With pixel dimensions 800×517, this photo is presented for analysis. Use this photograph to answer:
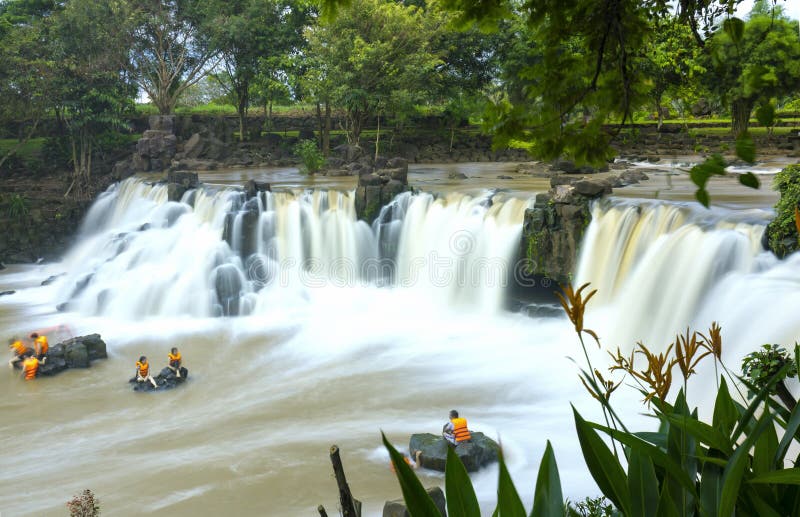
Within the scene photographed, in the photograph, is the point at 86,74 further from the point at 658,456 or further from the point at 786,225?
the point at 658,456

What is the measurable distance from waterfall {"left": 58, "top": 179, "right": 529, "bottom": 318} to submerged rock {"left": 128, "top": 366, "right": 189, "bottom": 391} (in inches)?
160

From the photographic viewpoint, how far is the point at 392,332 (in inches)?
524

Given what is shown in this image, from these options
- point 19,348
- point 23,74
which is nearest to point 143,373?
point 19,348

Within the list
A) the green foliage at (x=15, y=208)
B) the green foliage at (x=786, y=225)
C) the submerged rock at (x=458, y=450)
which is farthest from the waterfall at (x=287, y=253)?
the submerged rock at (x=458, y=450)

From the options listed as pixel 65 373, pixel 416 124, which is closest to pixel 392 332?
pixel 65 373

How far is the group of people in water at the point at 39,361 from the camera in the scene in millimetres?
10586

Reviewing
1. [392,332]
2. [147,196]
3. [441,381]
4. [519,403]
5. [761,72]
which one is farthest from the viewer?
[147,196]

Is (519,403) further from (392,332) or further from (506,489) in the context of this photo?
(506,489)

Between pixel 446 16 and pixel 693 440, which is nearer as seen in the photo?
pixel 693 440

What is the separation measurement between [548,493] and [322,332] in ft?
35.6

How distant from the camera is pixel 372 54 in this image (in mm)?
22172

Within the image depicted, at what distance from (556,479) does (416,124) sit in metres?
30.1

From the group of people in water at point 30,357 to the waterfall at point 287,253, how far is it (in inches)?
127

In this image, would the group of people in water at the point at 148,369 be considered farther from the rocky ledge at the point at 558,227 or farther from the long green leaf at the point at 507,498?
the long green leaf at the point at 507,498
